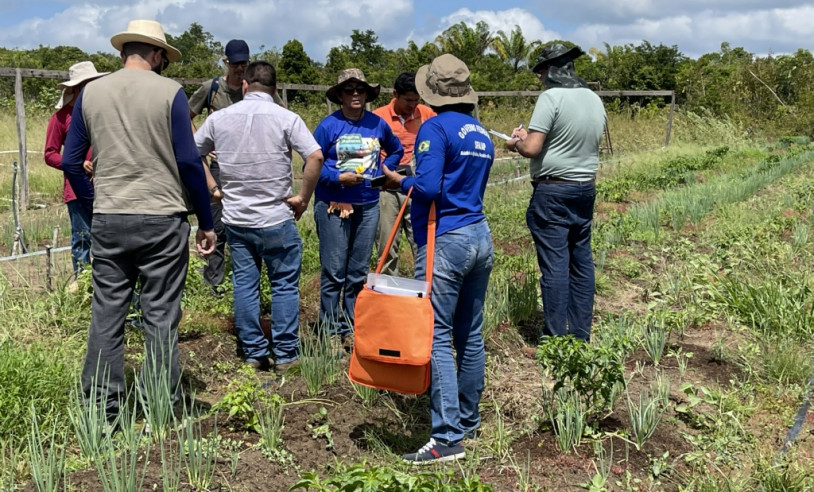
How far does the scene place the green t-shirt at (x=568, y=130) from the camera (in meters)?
4.46

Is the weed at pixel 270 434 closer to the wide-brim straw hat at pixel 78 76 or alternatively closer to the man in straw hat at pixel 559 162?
the man in straw hat at pixel 559 162

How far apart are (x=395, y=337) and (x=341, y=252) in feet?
5.74

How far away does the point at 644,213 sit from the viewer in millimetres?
8164

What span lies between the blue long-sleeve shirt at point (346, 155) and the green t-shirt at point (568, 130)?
0.99 metres

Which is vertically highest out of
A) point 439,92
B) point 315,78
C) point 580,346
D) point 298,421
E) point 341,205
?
point 315,78

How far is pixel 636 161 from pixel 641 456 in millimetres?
14033

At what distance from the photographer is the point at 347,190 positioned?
4750 millimetres

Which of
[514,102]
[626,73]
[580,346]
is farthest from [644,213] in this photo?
[626,73]

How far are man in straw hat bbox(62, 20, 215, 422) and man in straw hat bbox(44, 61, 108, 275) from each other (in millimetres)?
1524

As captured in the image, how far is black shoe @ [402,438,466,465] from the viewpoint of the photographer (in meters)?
3.24

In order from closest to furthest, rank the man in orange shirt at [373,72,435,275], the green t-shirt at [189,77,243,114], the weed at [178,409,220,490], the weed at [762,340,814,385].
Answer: the weed at [178,409,220,490], the weed at [762,340,814,385], the green t-shirt at [189,77,243,114], the man in orange shirt at [373,72,435,275]

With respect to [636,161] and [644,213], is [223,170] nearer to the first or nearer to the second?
[644,213]

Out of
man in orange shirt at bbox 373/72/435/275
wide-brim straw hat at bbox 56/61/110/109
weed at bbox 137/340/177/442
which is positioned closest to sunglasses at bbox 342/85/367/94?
man in orange shirt at bbox 373/72/435/275

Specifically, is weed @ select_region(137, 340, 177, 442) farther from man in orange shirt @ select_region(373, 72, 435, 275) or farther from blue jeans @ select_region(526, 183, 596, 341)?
man in orange shirt @ select_region(373, 72, 435, 275)
